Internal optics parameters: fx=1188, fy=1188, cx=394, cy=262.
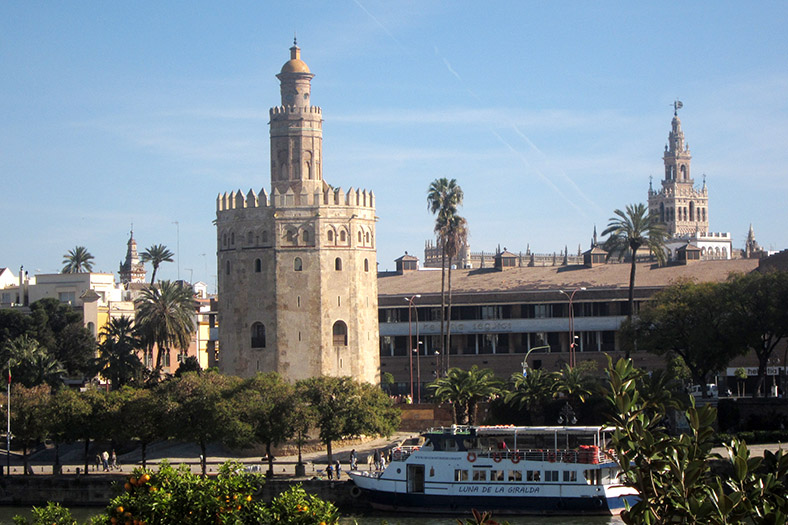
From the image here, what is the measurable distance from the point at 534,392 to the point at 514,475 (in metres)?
12.2

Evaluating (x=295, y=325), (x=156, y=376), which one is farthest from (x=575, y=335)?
(x=156, y=376)

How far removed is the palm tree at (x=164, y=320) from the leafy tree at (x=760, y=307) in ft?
108

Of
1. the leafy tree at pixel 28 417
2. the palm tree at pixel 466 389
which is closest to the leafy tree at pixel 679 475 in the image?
the palm tree at pixel 466 389

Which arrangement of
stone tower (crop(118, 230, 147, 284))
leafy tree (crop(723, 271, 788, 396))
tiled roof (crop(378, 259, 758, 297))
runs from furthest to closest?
stone tower (crop(118, 230, 147, 284)) → tiled roof (crop(378, 259, 758, 297)) → leafy tree (crop(723, 271, 788, 396))

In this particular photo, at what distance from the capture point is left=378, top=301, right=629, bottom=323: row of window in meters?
82.1

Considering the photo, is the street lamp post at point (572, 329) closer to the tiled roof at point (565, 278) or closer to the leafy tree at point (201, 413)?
the tiled roof at point (565, 278)

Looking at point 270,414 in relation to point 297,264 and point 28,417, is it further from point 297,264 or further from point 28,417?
point 297,264

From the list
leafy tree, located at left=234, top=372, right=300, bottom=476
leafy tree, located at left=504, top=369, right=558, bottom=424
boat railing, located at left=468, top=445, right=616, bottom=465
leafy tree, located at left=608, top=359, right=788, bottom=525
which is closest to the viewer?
leafy tree, located at left=608, top=359, right=788, bottom=525

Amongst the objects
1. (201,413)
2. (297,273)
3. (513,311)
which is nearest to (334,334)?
(297,273)

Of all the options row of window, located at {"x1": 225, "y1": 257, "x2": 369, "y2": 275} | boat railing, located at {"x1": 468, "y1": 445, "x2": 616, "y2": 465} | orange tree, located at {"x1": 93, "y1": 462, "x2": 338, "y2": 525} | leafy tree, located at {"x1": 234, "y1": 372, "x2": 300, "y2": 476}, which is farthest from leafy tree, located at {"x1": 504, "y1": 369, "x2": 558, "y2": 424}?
orange tree, located at {"x1": 93, "y1": 462, "x2": 338, "y2": 525}

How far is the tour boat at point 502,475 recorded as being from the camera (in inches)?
1901

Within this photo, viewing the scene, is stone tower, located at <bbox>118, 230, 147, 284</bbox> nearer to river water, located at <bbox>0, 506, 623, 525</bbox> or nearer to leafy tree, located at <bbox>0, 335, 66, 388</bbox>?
leafy tree, located at <bbox>0, 335, 66, 388</bbox>

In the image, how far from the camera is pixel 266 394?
57219mm

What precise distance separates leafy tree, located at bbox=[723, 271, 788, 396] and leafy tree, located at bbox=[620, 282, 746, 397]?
504 millimetres
